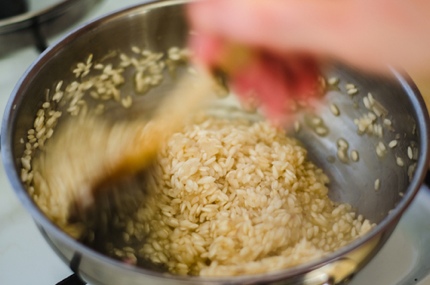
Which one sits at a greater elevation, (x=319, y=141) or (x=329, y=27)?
(x=329, y=27)

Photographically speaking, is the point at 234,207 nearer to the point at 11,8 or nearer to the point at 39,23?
the point at 39,23

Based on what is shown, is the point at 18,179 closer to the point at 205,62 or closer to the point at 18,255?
the point at 18,255

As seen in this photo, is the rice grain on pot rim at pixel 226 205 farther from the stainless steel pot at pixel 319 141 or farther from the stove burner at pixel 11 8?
the stove burner at pixel 11 8

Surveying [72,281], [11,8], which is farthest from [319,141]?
[11,8]

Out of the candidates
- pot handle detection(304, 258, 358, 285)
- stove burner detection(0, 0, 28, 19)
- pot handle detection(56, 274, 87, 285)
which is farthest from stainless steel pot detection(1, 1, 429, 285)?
stove burner detection(0, 0, 28, 19)

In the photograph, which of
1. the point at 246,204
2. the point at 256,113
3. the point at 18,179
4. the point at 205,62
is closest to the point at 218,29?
the point at 205,62
